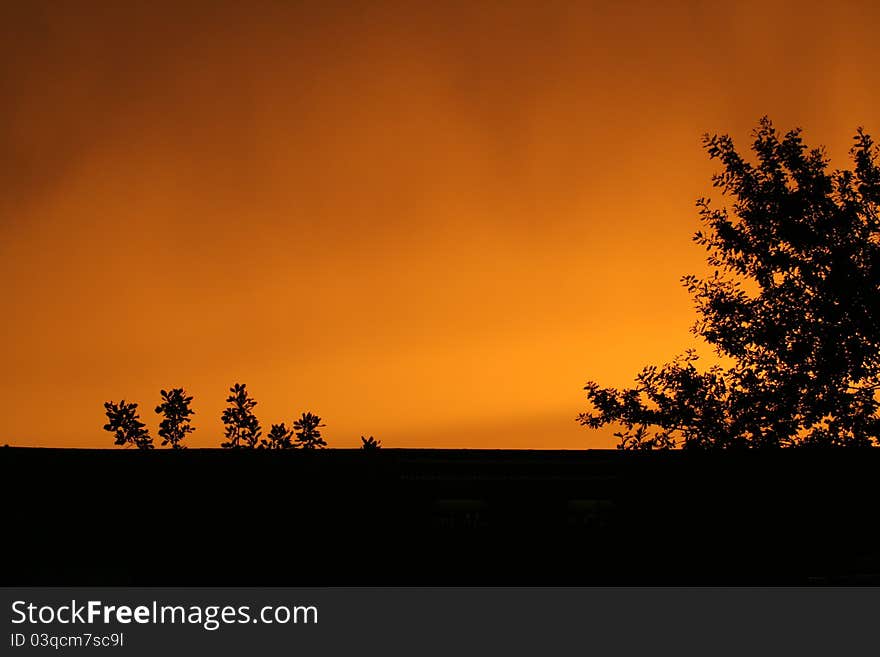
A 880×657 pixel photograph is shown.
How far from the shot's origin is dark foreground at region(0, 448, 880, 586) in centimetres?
1435

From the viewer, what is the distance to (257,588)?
14.3 m

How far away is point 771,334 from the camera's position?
24.6m

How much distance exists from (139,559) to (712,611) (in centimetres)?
800

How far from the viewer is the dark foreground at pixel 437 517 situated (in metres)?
14.4

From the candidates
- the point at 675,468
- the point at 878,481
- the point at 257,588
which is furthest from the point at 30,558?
the point at 878,481

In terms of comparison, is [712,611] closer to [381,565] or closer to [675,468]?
[675,468]

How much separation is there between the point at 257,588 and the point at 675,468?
636 centimetres

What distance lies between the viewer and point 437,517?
15031 mm

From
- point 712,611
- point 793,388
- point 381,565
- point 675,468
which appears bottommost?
point 712,611

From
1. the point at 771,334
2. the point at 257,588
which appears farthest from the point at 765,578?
the point at 771,334

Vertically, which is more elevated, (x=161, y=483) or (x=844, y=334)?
(x=844, y=334)

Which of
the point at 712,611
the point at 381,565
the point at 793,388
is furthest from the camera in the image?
the point at 793,388

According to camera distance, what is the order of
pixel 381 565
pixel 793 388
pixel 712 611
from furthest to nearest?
1. pixel 793 388
2. pixel 381 565
3. pixel 712 611

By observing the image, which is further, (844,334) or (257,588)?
(844,334)
